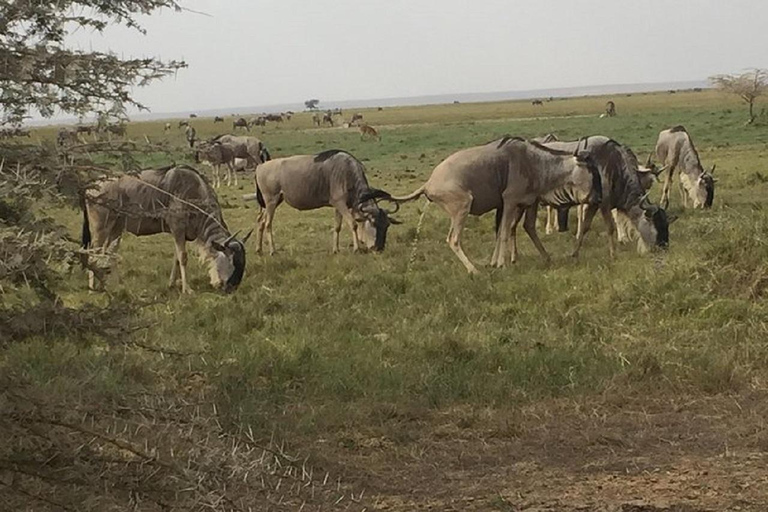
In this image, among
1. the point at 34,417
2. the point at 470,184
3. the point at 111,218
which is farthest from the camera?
the point at 470,184

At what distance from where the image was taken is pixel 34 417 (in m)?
3.75

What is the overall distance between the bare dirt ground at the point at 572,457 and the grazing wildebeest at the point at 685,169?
10934 mm

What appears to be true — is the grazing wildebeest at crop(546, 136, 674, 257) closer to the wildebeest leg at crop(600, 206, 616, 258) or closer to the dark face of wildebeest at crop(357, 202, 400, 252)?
the wildebeest leg at crop(600, 206, 616, 258)

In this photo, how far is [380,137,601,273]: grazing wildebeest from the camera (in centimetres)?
1171

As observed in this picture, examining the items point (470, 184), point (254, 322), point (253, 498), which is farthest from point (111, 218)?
point (253, 498)

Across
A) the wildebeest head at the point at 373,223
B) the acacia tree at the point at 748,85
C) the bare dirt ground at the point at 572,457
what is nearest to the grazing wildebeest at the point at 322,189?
the wildebeest head at the point at 373,223

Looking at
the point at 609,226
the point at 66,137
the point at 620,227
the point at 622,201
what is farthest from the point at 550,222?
the point at 66,137

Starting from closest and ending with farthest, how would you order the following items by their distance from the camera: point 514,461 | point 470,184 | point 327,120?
point 514,461
point 470,184
point 327,120

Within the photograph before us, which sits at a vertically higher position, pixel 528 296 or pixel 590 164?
pixel 590 164

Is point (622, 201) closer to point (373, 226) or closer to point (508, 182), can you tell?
point (508, 182)

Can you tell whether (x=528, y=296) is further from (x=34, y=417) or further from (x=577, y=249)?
(x=34, y=417)

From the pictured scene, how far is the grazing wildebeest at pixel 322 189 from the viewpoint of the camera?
13930 mm

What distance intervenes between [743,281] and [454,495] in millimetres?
4776

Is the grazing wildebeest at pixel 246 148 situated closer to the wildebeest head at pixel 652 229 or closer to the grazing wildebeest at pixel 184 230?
the grazing wildebeest at pixel 184 230
